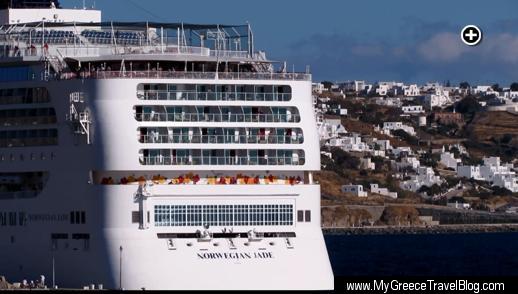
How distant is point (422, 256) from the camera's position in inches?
4523

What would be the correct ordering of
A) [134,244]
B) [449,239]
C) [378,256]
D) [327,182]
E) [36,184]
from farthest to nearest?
[327,182]
[449,239]
[378,256]
[36,184]
[134,244]

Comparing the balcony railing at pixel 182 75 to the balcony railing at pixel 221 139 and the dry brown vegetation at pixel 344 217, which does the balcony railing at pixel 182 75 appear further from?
the dry brown vegetation at pixel 344 217

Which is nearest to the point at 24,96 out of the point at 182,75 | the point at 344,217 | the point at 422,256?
the point at 182,75

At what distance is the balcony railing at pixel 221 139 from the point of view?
59.1 meters

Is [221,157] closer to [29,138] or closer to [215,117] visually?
[215,117]

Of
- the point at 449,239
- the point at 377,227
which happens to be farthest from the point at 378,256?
the point at 377,227

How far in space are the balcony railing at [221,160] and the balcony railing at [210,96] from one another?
1.79 meters

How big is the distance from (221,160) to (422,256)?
5666cm

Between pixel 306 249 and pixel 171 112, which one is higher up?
pixel 171 112

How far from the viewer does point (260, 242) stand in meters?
59.2

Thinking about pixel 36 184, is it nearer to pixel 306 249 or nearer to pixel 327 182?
pixel 306 249

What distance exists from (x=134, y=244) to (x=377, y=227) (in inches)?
4803

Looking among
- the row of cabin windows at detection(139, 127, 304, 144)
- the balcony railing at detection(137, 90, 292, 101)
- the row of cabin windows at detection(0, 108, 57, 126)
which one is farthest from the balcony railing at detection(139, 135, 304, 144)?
the row of cabin windows at detection(0, 108, 57, 126)

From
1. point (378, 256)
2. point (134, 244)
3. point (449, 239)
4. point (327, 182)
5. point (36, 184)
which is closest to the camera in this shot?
point (134, 244)
